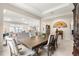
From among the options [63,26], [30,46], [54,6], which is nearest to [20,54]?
[30,46]

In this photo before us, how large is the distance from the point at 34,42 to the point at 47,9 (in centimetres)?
63

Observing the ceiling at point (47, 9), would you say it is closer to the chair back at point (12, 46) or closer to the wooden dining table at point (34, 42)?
the wooden dining table at point (34, 42)

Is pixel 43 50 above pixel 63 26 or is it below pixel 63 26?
below

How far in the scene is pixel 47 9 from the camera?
6.97 feet

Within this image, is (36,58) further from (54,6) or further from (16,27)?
(54,6)

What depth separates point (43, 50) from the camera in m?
2.12

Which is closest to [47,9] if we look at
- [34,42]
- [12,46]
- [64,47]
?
[34,42]

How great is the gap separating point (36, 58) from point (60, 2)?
109 cm

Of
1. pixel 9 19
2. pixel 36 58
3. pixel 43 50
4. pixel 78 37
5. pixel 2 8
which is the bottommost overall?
pixel 36 58

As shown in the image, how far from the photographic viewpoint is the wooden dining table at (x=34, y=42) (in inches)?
81.8

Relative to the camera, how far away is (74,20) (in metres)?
2.07

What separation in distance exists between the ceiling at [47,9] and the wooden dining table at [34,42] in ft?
1.36

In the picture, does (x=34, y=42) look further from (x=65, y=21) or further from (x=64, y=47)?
(x=65, y=21)

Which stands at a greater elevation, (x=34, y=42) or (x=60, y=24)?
(x=60, y=24)
